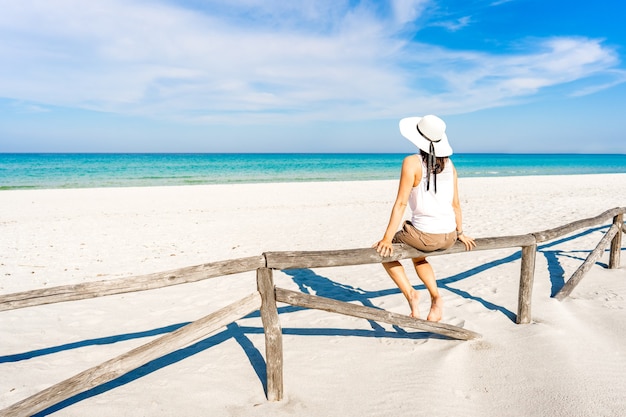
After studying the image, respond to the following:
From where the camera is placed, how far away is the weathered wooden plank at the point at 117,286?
280 centimetres

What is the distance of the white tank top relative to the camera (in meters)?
3.69

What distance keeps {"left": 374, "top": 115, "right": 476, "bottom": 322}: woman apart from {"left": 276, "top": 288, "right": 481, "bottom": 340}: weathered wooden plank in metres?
0.58

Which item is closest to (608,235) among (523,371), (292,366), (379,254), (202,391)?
(523,371)

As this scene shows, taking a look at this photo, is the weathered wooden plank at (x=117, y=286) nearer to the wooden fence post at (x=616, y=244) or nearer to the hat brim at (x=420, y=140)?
the hat brim at (x=420, y=140)

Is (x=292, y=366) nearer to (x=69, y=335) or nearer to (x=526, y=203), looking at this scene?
(x=69, y=335)

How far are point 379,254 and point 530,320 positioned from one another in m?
2.42

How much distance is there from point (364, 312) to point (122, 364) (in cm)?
199

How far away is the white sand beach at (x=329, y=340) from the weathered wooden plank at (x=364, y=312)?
18 centimetres

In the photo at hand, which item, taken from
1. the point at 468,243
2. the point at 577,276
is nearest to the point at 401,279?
the point at 468,243

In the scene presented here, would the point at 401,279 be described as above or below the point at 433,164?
below

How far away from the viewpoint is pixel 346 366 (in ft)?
13.0

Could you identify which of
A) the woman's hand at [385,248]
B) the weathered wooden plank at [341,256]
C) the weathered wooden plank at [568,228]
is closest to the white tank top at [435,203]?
the weathered wooden plank at [341,256]

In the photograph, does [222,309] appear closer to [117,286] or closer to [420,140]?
[117,286]

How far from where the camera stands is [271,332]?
125 inches
